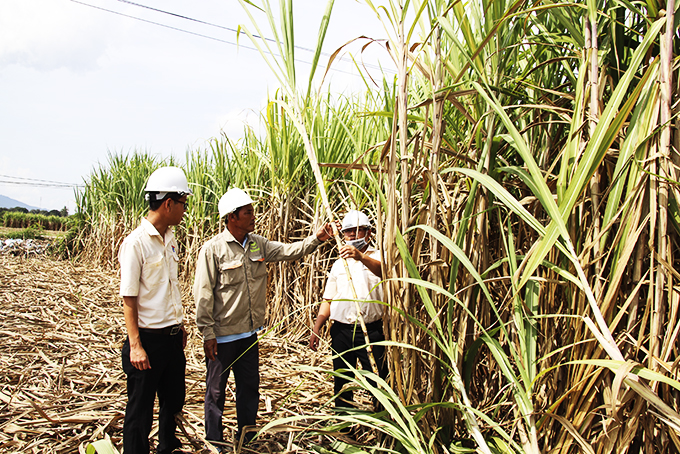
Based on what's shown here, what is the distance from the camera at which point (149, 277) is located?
219 centimetres

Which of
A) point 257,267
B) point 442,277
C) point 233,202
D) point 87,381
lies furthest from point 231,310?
point 87,381

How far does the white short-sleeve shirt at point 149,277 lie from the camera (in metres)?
2.11

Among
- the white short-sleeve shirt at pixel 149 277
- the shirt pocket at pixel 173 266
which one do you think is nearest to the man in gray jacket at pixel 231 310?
the shirt pocket at pixel 173 266

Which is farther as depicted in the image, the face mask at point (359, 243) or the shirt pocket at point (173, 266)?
the face mask at point (359, 243)

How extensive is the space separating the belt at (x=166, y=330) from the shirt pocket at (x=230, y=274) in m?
0.38

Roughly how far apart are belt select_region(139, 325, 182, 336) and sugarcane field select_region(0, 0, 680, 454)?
0.01 m

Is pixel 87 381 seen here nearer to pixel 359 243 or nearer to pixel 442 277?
pixel 359 243

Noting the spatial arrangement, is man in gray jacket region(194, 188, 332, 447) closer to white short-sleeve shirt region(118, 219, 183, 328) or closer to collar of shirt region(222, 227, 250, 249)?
collar of shirt region(222, 227, 250, 249)

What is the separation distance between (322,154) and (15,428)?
3.09m

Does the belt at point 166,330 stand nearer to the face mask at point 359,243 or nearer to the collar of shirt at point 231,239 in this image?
the collar of shirt at point 231,239

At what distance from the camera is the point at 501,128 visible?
1.48m

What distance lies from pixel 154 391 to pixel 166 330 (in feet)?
1.03

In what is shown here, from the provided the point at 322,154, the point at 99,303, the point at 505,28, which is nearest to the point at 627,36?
the point at 505,28

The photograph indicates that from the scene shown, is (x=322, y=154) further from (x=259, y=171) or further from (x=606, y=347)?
(x=606, y=347)
